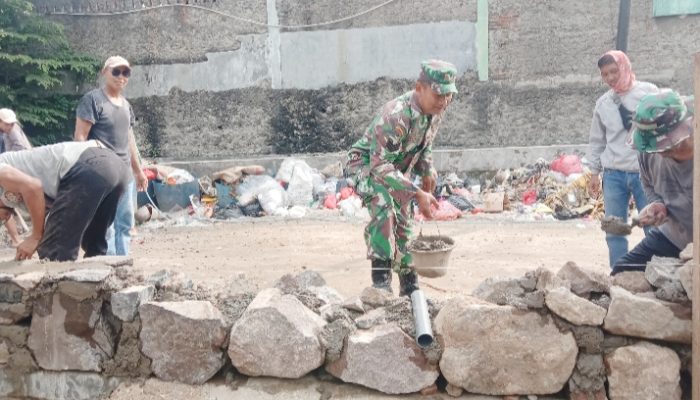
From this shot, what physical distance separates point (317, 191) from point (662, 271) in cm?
728

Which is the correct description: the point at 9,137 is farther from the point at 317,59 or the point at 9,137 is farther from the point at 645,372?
the point at 645,372

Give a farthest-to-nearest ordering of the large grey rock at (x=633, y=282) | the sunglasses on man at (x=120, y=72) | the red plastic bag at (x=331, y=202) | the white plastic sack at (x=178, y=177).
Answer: the white plastic sack at (x=178, y=177) < the red plastic bag at (x=331, y=202) < the sunglasses on man at (x=120, y=72) < the large grey rock at (x=633, y=282)

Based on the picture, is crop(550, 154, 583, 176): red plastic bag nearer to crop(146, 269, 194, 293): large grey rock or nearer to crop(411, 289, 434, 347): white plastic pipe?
crop(411, 289, 434, 347): white plastic pipe

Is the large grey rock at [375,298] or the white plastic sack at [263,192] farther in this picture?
the white plastic sack at [263,192]

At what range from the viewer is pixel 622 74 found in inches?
176

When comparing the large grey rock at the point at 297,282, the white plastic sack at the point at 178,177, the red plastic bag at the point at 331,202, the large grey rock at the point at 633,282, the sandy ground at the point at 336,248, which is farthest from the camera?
the white plastic sack at the point at 178,177

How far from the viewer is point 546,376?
2609mm

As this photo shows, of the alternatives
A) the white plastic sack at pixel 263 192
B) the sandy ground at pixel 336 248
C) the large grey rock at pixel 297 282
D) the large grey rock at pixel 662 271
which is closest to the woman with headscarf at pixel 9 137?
the sandy ground at pixel 336 248

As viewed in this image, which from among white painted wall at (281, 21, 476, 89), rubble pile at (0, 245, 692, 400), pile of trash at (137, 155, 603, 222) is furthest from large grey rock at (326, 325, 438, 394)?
white painted wall at (281, 21, 476, 89)

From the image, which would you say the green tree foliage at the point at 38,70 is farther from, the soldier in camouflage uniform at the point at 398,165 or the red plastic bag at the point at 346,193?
the soldier in camouflage uniform at the point at 398,165

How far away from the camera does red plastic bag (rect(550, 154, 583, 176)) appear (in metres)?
9.16

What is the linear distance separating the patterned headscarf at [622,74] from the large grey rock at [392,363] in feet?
9.56

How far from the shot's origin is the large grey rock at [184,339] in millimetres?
2838

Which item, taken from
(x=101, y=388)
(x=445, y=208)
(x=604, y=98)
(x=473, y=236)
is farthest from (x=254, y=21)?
(x=101, y=388)
